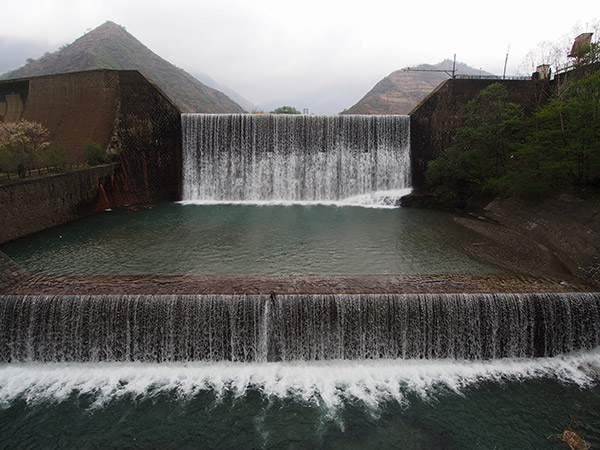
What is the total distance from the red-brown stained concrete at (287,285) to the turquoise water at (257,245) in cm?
64

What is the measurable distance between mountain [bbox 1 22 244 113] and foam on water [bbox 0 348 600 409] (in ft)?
128

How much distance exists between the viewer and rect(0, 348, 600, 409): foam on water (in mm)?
6199

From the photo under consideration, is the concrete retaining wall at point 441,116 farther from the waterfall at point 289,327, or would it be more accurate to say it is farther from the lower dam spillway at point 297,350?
the waterfall at point 289,327

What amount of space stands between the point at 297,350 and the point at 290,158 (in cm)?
1311

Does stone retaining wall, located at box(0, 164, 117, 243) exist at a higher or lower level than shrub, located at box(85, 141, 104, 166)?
lower

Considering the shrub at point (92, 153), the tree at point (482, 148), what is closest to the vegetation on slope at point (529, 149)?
the tree at point (482, 148)

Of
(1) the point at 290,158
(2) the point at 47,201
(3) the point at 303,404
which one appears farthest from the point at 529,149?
(2) the point at 47,201

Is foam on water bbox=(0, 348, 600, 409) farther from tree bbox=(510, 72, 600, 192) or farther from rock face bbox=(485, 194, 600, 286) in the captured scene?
tree bbox=(510, 72, 600, 192)

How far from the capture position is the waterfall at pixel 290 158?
740 inches

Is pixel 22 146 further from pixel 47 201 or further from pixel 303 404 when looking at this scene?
pixel 303 404

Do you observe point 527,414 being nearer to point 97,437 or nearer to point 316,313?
point 316,313

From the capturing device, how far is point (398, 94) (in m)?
53.7

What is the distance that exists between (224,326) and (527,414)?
5148 mm

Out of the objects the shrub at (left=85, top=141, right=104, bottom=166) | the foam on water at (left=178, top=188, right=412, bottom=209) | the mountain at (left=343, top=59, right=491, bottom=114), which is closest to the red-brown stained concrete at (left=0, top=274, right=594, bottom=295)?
the foam on water at (left=178, top=188, right=412, bottom=209)
